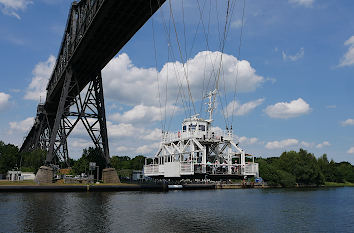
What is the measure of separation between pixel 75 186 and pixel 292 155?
99.1 meters

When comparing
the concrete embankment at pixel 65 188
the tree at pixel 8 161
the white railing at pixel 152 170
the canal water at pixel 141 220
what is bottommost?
the canal water at pixel 141 220

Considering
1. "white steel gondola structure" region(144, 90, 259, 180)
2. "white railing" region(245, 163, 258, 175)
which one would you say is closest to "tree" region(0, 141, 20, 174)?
"white steel gondola structure" region(144, 90, 259, 180)

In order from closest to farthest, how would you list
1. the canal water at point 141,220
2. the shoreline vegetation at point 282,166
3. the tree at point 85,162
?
1. the canal water at point 141,220
2. the tree at point 85,162
3. the shoreline vegetation at point 282,166

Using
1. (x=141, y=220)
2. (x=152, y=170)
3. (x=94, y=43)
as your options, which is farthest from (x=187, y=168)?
(x=94, y=43)

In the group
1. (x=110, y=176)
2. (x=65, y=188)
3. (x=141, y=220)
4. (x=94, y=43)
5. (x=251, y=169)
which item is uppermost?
(x=94, y=43)

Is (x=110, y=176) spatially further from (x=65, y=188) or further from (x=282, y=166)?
(x=282, y=166)

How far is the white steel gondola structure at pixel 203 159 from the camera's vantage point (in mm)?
24188

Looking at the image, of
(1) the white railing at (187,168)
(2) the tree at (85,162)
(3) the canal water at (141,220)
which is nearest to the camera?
(1) the white railing at (187,168)

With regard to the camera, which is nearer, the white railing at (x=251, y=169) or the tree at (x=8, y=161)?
the white railing at (x=251, y=169)

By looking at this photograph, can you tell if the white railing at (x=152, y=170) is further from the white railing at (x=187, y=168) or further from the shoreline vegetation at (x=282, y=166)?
the shoreline vegetation at (x=282, y=166)

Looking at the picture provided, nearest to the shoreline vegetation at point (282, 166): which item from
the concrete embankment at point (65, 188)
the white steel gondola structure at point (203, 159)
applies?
the concrete embankment at point (65, 188)

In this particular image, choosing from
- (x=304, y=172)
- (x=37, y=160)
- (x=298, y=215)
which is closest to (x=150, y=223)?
(x=298, y=215)

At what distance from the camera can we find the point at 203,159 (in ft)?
79.8

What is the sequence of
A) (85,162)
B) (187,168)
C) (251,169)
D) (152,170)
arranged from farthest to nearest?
(85,162)
(152,170)
(251,169)
(187,168)
